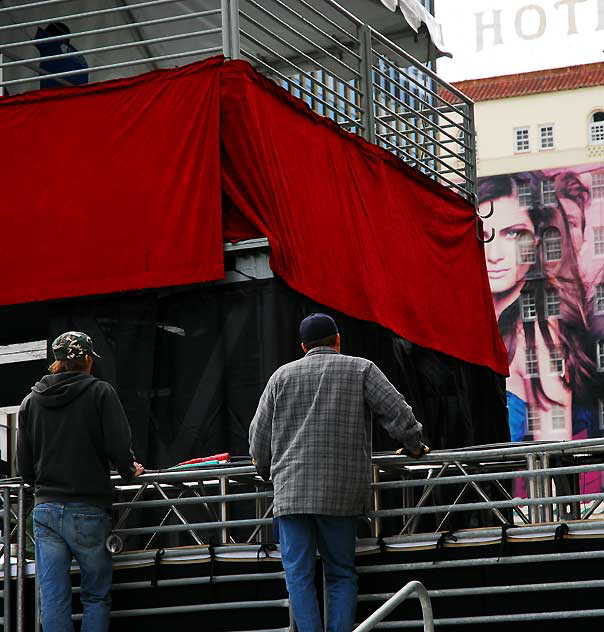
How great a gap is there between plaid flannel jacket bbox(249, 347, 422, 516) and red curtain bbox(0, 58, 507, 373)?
2.70m

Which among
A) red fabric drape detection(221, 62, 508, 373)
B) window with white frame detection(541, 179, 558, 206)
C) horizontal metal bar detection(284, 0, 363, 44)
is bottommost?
red fabric drape detection(221, 62, 508, 373)

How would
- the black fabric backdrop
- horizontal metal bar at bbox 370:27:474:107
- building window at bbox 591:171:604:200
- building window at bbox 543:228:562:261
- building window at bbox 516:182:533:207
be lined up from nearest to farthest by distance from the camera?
the black fabric backdrop
horizontal metal bar at bbox 370:27:474:107
building window at bbox 543:228:562:261
building window at bbox 591:171:604:200
building window at bbox 516:182:533:207

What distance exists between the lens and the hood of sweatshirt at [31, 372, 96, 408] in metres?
8.22

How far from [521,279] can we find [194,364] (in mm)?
67619

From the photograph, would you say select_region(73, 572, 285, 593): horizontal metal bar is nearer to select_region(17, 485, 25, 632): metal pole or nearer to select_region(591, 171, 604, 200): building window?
select_region(17, 485, 25, 632): metal pole

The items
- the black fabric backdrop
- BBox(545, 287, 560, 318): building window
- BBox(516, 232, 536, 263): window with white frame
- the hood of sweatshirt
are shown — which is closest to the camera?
the hood of sweatshirt

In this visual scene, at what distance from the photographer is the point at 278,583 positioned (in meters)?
8.10

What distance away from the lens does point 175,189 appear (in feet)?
35.3

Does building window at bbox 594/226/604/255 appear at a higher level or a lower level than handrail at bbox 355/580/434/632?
higher

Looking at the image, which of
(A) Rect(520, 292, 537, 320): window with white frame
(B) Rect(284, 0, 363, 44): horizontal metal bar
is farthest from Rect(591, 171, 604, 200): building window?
(B) Rect(284, 0, 363, 44): horizontal metal bar

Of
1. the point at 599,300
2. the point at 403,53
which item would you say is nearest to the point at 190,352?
the point at 403,53

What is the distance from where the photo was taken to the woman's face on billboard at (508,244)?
77.2m

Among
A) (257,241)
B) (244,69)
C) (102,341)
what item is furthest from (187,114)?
(102,341)

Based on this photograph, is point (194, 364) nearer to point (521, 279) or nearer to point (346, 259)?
point (346, 259)
